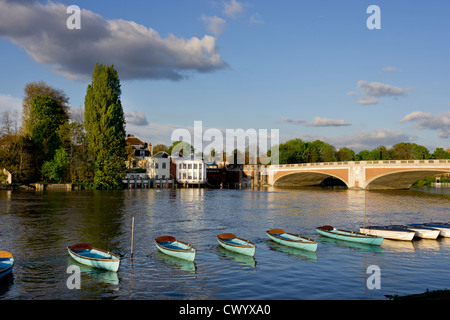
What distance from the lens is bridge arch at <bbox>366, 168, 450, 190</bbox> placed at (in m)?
90.4

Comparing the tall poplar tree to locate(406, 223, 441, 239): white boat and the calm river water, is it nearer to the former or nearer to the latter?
the calm river water

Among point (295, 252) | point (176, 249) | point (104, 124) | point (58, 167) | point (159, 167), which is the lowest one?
point (295, 252)

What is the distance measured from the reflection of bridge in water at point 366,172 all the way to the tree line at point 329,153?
3106 cm

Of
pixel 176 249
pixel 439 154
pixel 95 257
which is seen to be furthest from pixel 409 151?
pixel 95 257

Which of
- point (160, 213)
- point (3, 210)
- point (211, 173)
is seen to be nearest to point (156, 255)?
point (160, 213)

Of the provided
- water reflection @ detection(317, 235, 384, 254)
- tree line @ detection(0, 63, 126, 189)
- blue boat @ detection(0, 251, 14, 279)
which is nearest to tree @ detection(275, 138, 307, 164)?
tree line @ detection(0, 63, 126, 189)

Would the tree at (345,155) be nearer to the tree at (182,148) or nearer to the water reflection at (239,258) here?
the tree at (182,148)

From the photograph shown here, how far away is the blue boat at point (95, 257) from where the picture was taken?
23156 mm

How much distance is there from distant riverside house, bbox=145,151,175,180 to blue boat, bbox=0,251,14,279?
98416 mm

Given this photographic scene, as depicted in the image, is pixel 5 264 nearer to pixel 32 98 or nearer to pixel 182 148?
pixel 32 98

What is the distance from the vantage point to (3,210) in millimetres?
52344

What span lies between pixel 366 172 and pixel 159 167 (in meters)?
65.6

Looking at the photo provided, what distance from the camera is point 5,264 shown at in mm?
22234

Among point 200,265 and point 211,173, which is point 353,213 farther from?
point 211,173
